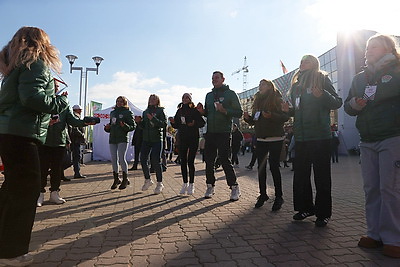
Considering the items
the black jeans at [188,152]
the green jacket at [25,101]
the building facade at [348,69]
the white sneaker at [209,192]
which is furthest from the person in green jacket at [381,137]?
the building facade at [348,69]

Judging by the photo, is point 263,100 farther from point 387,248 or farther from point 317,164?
point 387,248

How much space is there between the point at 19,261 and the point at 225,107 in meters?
3.91

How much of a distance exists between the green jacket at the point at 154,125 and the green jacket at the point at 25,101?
3732 millimetres

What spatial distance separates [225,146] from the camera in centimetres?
555

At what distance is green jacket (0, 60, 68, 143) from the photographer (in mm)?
2533

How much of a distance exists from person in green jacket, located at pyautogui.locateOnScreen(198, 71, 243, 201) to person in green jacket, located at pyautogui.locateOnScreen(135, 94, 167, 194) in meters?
1.16

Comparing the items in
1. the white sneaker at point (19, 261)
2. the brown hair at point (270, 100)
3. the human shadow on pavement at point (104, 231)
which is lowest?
the human shadow on pavement at point (104, 231)

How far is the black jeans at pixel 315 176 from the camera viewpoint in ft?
12.4

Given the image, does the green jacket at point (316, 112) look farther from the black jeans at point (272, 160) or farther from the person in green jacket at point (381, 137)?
the black jeans at point (272, 160)

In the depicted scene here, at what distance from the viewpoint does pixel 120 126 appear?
6754 millimetres

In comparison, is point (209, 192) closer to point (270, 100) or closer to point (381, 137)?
point (270, 100)

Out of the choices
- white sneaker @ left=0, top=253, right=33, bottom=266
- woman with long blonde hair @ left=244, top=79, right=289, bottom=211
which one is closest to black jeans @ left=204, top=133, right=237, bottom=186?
woman with long blonde hair @ left=244, top=79, right=289, bottom=211

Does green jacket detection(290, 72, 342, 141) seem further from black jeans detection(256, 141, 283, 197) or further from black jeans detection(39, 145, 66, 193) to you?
black jeans detection(39, 145, 66, 193)

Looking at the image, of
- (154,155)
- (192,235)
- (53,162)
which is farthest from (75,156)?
(192,235)
